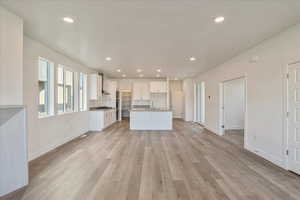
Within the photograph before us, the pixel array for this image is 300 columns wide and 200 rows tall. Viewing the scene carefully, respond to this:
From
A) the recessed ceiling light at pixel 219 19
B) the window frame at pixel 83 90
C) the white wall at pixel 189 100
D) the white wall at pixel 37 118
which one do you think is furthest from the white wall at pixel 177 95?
the recessed ceiling light at pixel 219 19

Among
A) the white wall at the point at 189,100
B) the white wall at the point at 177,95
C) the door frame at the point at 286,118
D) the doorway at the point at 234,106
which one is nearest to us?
the door frame at the point at 286,118

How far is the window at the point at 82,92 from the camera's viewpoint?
641 centimetres

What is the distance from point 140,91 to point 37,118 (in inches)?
249

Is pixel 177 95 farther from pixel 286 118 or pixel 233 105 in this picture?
pixel 286 118

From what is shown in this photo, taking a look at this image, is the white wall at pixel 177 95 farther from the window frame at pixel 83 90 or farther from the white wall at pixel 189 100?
the window frame at pixel 83 90

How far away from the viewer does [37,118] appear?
3.80 metres

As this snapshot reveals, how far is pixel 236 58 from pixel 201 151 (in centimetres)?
301

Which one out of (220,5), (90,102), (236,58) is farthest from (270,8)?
(90,102)

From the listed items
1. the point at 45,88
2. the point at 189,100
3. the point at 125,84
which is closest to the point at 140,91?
A: the point at 125,84

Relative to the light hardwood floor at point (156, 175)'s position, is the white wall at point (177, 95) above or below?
above

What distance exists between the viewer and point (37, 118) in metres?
3.80

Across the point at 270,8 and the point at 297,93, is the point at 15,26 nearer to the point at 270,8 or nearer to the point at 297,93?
the point at 270,8

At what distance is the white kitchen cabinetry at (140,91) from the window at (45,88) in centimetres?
550

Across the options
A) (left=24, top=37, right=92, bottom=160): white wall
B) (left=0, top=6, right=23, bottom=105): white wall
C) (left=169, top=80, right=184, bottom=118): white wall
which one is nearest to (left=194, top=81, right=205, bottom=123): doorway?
(left=169, top=80, right=184, bottom=118): white wall
